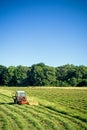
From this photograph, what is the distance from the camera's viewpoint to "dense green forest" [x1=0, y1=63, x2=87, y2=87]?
12556 centimetres

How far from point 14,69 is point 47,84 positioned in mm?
29190

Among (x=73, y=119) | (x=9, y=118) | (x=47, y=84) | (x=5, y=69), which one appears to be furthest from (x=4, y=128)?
(x=5, y=69)

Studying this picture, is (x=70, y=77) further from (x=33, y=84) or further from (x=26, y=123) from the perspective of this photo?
(x=26, y=123)

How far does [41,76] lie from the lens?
12756 centimetres

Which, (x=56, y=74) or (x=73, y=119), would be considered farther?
(x=56, y=74)

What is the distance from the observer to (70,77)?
5192 inches

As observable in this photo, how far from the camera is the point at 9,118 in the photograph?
19.7 metres

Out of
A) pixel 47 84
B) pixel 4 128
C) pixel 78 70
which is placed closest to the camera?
pixel 4 128

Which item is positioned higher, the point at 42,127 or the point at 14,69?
the point at 14,69

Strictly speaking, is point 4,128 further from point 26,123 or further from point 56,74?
point 56,74

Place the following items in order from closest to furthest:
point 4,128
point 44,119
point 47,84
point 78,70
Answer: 1. point 4,128
2. point 44,119
3. point 47,84
4. point 78,70

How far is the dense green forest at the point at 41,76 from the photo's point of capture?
12556 centimetres

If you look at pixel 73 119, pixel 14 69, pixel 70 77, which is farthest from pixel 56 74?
pixel 73 119

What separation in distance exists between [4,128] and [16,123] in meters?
1.86
